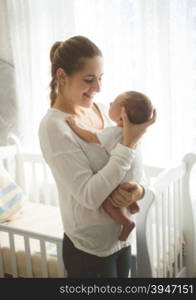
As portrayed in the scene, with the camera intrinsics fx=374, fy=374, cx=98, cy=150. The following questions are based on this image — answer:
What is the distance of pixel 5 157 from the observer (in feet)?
7.88

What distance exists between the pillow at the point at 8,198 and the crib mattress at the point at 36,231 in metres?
0.05

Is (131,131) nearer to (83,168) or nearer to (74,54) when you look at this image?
(83,168)

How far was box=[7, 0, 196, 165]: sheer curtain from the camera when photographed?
71.5 inches

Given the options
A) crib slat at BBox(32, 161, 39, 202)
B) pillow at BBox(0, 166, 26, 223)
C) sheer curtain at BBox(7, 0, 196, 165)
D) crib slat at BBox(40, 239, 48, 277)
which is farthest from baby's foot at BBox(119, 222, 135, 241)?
crib slat at BBox(32, 161, 39, 202)

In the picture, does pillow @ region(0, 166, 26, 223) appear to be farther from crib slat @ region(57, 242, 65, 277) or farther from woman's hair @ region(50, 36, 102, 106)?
woman's hair @ region(50, 36, 102, 106)

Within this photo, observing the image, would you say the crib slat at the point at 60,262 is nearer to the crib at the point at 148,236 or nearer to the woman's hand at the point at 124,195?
the crib at the point at 148,236

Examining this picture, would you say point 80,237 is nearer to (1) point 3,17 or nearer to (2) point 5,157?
(2) point 5,157


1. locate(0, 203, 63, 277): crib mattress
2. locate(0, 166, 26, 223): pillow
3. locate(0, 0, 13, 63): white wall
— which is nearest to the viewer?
locate(0, 203, 63, 277): crib mattress

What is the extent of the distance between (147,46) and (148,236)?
3.24 ft

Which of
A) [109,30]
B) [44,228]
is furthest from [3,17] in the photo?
[44,228]

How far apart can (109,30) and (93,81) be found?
39.2 inches

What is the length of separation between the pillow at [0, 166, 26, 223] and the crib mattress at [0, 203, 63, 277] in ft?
0.15

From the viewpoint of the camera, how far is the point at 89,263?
1146mm

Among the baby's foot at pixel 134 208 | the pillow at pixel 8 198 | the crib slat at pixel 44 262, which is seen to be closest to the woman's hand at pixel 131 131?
the baby's foot at pixel 134 208
